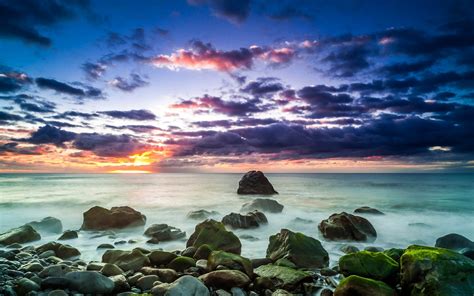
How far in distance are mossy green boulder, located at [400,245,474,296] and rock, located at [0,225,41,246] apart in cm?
1361

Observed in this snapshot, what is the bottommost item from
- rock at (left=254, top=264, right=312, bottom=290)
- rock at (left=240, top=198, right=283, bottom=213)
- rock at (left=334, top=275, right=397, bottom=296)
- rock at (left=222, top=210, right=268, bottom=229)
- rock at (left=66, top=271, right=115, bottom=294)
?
rock at (left=240, top=198, right=283, bottom=213)

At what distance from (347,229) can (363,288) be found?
23.6 ft

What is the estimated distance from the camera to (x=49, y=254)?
9.48 metres

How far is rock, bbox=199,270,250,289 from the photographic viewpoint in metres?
6.85

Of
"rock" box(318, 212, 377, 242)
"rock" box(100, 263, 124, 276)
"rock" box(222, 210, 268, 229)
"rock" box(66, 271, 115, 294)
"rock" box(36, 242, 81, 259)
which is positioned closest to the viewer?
"rock" box(66, 271, 115, 294)

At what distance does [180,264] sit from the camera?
27.1 ft

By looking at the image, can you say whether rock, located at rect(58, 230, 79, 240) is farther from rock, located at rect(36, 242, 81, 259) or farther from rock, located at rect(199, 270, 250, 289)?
rock, located at rect(199, 270, 250, 289)

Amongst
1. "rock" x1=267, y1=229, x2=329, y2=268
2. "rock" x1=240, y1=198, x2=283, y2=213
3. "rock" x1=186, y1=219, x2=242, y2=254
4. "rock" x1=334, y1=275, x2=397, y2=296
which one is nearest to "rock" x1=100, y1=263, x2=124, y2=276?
"rock" x1=186, y1=219, x2=242, y2=254

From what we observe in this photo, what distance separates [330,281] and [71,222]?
1865 cm

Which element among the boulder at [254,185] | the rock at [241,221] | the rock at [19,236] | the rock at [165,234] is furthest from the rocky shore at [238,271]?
the boulder at [254,185]

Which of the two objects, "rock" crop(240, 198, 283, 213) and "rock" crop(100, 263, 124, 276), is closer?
"rock" crop(100, 263, 124, 276)

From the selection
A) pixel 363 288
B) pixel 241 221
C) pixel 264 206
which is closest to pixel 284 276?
pixel 363 288

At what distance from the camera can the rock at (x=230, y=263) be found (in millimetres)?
7629

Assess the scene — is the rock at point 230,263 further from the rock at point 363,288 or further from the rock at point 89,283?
the rock at point 89,283
